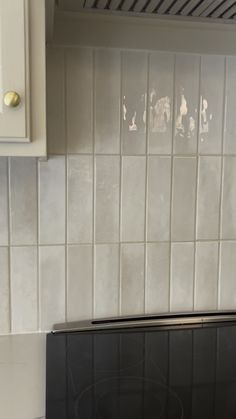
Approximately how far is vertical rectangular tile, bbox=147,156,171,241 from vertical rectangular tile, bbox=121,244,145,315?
5 cm

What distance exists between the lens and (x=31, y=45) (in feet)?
2.48

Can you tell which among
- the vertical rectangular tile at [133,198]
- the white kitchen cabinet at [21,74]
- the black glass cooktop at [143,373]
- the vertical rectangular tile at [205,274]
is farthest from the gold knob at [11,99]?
the vertical rectangular tile at [205,274]

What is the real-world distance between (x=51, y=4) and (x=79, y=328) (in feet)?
2.36

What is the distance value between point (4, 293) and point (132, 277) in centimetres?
32

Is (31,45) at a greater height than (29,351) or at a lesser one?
greater

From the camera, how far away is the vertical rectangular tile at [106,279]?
110 cm

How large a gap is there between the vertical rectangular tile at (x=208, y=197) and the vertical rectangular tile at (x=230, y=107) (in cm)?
5

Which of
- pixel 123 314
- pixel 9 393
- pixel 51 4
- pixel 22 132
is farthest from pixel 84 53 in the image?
pixel 9 393

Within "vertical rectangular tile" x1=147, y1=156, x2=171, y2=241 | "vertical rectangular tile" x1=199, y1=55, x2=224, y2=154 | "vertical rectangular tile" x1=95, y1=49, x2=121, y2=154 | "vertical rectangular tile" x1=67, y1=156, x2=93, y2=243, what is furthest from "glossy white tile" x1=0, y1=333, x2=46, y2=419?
"vertical rectangular tile" x1=199, y1=55, x2=224, y2=154

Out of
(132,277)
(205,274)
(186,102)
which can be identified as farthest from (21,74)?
(205,274)

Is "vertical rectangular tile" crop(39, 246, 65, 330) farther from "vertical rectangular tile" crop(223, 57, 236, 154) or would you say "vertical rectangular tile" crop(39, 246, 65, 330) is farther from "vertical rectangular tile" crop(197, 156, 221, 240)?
"vertical rectangular tile" crop(223, 57, 236, 154)

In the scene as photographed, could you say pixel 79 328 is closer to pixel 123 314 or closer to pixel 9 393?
pixel 123 314

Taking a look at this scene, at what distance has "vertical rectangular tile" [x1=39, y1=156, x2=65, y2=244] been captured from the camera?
1.05 metres

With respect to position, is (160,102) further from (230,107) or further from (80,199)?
(80,199)
